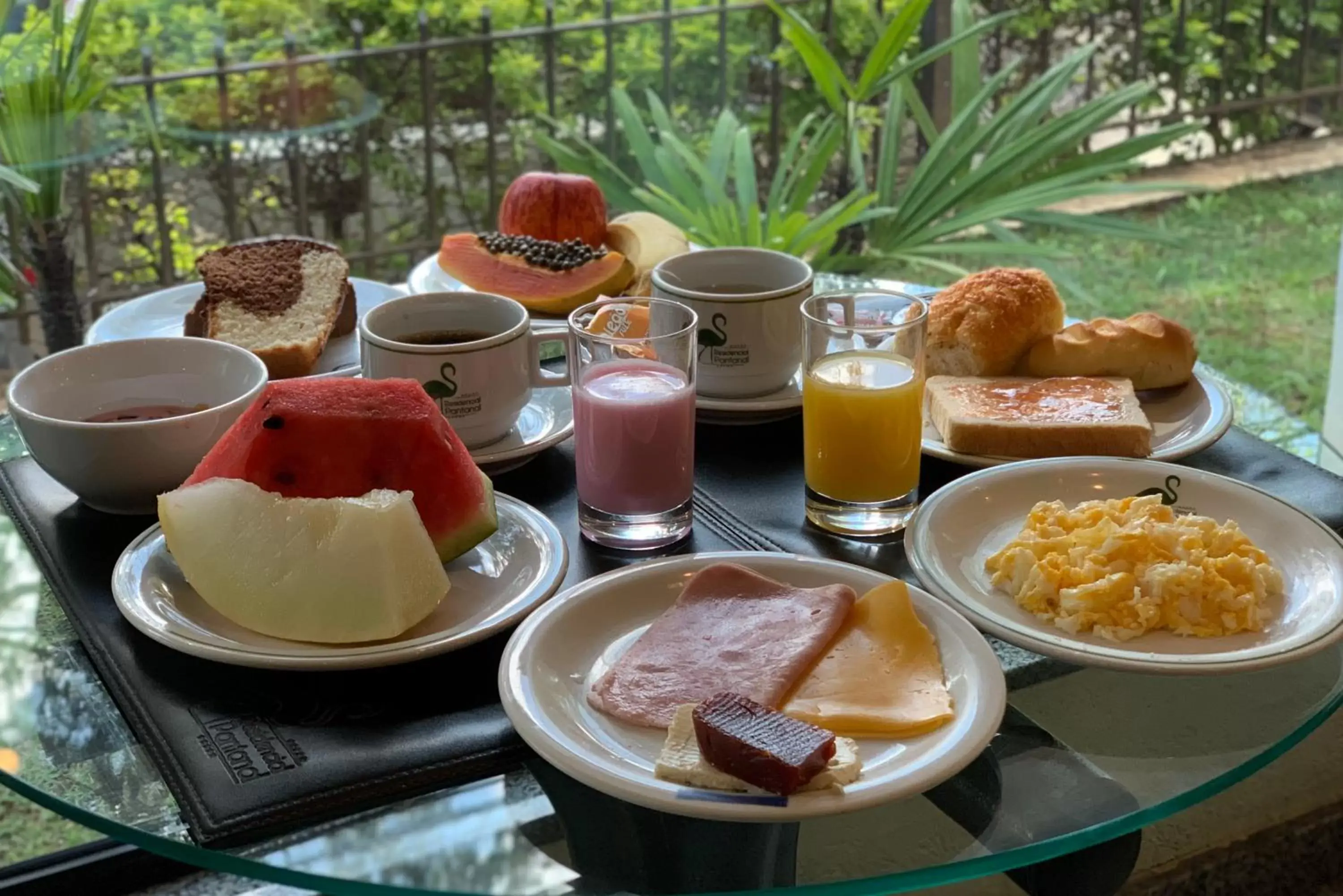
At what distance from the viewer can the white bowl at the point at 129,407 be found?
131 cm

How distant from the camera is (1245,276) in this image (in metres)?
4.31

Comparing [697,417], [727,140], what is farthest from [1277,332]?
[697,417]

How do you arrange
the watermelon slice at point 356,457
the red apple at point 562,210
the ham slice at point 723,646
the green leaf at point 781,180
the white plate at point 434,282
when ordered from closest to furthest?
the ham slice at point 723,646, the watermelon slice at point 356,457, the white plate at point 434,282, the red apple at point 562,210, the green leaf at point 781,180

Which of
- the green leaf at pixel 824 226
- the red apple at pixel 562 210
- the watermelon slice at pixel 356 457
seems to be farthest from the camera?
the green leaf at pixel 824 226

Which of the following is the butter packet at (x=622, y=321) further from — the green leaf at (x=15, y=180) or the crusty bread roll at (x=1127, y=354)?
the green leaf at (x=15, y=180)

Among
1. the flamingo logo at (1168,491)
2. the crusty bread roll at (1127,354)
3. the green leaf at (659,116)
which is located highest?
the green leaf at (659,116)

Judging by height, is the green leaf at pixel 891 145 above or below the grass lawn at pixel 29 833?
above

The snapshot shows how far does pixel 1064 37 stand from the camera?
5047 millimetres

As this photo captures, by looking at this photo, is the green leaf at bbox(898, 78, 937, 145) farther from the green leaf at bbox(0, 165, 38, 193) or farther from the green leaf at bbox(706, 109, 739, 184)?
the green leaf at bbox(0, 165, 38, 193)

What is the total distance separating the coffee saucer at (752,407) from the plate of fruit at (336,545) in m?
0.32

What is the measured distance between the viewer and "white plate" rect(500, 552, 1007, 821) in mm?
897

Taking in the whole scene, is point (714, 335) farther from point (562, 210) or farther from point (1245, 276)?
point (1245, 276)

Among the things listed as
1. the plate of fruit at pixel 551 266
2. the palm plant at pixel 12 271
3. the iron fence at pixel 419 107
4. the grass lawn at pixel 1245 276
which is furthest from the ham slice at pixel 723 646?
the grass lawn at pixel 1245 276

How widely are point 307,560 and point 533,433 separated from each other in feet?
1.42
